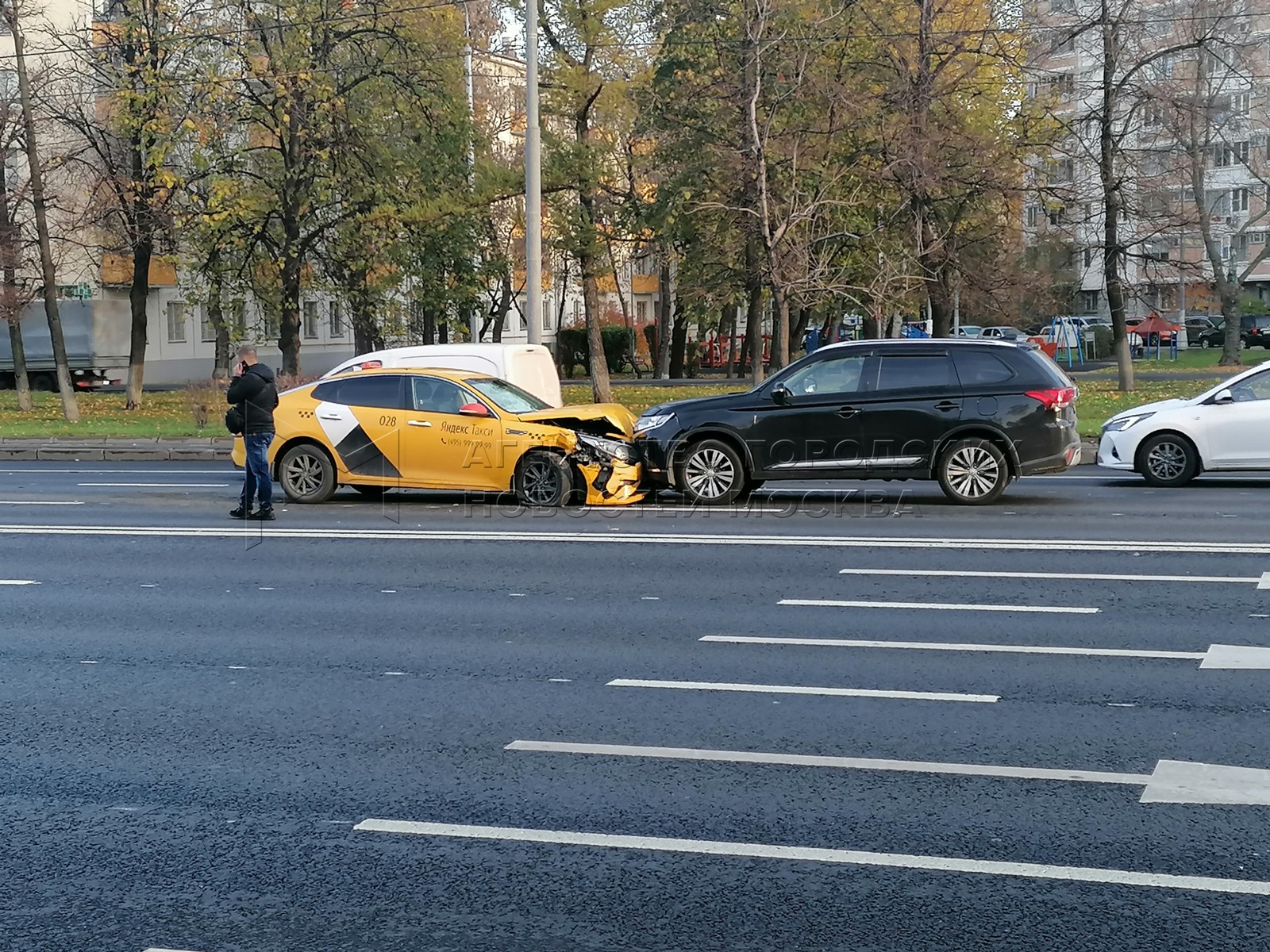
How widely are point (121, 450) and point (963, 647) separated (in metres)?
20.4

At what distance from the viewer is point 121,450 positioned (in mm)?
25969

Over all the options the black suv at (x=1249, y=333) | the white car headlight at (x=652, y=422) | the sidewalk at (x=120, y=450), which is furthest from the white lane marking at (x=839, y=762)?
the black suv at (x=1249, y=333)

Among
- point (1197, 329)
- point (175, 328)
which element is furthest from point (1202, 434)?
point (1197, 329)

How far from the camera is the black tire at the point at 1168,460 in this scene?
58.4ft

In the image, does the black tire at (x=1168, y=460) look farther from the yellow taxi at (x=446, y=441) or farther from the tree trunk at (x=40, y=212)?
the tree trunk at (x=40, y=212)

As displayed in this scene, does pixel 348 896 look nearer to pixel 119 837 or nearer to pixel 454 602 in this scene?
pixel 119 837

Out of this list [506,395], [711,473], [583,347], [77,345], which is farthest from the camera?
[583,347]

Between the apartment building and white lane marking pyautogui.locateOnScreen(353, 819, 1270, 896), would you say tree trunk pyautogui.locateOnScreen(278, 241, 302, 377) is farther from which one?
white lane marking pyautogui.locateOnScreen(353, 819, 1270, 896)

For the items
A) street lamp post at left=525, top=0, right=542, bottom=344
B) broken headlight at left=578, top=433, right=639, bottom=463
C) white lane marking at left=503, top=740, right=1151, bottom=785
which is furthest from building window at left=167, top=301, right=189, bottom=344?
white lane marking at left=503, top=740, right=1151, bottom=785

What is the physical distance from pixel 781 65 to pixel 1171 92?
7.78 m

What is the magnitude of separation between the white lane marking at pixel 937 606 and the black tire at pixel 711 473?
6.02 meters

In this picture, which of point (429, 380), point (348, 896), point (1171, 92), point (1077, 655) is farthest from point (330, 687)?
point (1171, 92)

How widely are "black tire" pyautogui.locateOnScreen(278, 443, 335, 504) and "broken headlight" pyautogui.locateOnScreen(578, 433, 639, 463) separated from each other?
3089 mm

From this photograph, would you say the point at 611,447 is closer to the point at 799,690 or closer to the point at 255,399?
the point at 255,399
